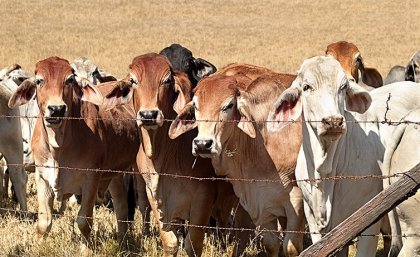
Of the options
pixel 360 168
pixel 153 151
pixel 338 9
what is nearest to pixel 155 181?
pixel 153 151

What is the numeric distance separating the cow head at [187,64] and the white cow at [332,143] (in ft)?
10.6

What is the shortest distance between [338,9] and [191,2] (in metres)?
9.19

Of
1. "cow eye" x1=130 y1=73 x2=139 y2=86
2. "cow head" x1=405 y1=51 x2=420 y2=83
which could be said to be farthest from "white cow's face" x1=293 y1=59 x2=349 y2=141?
"cow head" x1=405 y1=51 x2=420 y2=83

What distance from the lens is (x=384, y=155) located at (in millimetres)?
6805

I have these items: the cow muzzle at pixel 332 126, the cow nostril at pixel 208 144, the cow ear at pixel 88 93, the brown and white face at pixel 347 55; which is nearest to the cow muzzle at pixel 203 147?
the cow nostril at pixel 208 144

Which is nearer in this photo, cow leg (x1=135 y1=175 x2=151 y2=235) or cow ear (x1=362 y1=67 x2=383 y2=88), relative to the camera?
cow leg (x1=135 y1=175 x2=151 y2=235)

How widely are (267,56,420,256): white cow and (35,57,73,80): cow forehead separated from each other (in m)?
2.39


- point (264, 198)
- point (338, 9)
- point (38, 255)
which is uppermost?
point (338, 9)

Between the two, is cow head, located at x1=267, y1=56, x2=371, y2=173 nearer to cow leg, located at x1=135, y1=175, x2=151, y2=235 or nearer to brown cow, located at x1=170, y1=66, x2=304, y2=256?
brown cow, located at x1=170, y1=66, x2=304, y2=256

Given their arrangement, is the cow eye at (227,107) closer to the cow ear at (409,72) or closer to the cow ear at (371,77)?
the cow ear at (371,77)

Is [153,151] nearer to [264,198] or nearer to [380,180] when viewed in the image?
[264,198]

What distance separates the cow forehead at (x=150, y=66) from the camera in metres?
8.09

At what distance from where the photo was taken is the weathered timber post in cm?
499

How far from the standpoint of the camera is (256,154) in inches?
311
